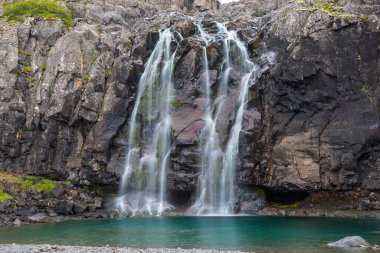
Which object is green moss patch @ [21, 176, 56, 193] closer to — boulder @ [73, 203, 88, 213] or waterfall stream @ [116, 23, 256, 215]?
boulder @ [73, 203, 88, 213]

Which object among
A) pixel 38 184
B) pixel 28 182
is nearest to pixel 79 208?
pixel 38 184

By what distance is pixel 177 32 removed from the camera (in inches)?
2244

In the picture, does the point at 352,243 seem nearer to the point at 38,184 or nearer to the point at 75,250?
the point at 75,250

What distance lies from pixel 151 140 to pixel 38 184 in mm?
13658

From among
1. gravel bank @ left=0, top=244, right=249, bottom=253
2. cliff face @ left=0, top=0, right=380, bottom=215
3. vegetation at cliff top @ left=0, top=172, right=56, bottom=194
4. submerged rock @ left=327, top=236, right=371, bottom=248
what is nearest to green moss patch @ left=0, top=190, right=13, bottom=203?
vegetation at cliff top @ left=0, top=172, right=56, bottom=194

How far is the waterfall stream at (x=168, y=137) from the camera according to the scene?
1857 inches

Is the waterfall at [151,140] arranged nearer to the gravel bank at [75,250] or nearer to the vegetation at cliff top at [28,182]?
the vegetation at cliff top at [28,182]

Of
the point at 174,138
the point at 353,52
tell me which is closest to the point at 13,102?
the point at 174,138

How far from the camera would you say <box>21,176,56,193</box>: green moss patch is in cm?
4825

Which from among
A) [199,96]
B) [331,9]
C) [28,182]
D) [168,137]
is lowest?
[28,182]

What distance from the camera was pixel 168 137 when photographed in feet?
165

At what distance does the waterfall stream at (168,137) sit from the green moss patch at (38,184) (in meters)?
7.83

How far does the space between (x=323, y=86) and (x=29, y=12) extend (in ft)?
147

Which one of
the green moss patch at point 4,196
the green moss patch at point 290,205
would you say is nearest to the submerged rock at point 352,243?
the green moss patch at point 290,205
